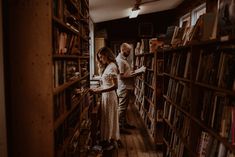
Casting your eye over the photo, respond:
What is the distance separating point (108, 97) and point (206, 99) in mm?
1865

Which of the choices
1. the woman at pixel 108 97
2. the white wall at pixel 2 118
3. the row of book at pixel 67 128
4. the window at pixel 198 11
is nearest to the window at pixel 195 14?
the window at pixel 198 11

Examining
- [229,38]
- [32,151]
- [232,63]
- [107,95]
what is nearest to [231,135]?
[232,63]

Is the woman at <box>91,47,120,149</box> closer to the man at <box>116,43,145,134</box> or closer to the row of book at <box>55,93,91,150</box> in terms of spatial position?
the row of book at <box>55,93,91,150</box>

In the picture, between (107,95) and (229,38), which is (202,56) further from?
(107,95)

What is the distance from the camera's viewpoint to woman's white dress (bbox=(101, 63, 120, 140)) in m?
3.55

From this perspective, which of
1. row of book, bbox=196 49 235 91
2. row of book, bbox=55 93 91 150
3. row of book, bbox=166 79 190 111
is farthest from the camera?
row of book, bbox=166 79 190 111

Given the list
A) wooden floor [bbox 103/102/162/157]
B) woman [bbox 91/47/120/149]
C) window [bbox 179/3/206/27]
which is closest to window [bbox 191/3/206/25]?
window [bbox 179/3/206/27]

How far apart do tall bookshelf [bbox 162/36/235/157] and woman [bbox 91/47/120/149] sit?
0.96 meters

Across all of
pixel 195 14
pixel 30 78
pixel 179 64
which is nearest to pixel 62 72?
pixel 30 78

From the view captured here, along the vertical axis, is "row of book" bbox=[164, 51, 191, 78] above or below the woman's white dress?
above

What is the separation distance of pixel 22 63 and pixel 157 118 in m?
2.65

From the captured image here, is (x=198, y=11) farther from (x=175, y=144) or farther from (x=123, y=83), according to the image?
(x=175, y=144)

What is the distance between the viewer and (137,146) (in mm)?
4039

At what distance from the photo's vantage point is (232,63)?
148 cm
